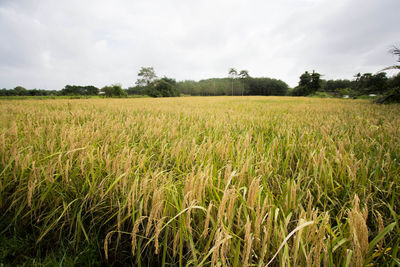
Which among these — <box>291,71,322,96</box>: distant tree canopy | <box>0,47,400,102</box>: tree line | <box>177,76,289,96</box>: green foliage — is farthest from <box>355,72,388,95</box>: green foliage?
<box>177,76,289,96</box>: green foliage

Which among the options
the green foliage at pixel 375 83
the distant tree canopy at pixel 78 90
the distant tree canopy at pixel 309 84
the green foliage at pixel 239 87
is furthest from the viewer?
the green foliage at pixel 239 87

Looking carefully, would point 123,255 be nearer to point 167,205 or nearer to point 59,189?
point 167,205

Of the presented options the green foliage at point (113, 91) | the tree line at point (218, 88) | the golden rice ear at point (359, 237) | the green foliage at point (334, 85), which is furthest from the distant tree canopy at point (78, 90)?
the green foliage at point (334, 85)

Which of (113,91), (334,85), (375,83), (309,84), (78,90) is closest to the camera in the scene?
(375,83)

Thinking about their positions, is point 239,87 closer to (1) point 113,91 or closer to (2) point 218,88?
(2) point 218,88

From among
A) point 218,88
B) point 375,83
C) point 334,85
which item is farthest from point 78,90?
point 334,85

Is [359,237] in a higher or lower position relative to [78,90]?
lower

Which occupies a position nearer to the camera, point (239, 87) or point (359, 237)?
point (359, 237)

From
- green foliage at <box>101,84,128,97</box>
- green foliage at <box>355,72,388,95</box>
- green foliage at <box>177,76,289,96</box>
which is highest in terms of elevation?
green foliage at <box>177,76,289,96</box>

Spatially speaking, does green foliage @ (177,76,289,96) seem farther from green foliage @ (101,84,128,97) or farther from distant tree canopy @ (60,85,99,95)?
green foliage @ (101,84,128,97)

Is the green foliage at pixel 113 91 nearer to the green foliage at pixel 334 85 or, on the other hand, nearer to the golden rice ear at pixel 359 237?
the golden rice ear at pixel 359 237

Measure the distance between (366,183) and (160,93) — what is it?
48.6m

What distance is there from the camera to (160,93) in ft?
152

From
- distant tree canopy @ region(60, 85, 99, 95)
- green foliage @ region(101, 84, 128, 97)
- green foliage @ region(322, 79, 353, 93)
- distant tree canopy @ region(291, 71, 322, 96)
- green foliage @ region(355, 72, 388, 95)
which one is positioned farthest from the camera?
green foliage @ region(322, 79, 353, 93)
